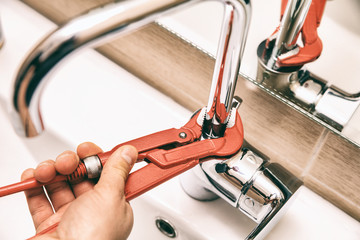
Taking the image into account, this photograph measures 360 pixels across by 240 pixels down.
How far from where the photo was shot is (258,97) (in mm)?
419

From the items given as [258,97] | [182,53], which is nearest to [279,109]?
[258,97]

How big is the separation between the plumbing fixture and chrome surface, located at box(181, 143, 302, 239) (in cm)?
7

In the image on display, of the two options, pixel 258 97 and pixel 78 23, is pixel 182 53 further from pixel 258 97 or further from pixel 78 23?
pixel 78 23

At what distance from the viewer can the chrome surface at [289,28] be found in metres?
0.31

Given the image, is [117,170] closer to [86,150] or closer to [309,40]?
[86,150]

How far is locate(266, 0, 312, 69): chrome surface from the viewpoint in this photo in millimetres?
306

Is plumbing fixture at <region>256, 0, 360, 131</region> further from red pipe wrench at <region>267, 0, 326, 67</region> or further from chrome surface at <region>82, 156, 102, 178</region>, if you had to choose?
chrome surface at <region>82, 156, 102, 178</region>

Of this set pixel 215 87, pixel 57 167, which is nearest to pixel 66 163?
pixel 57 167

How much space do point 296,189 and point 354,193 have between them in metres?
0.09

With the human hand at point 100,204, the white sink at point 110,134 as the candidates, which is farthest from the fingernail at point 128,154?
the white sink at point 110,134

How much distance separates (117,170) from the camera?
0.32 meters

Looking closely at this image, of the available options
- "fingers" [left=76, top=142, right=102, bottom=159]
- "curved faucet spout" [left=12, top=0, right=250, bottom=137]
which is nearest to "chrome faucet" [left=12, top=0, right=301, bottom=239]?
"curved faucet spout" [left=12, top=0, right=250, bottom=137]

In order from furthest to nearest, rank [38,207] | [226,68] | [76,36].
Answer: [38,207], [226,68], [76,36]

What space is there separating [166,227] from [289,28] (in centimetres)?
26
